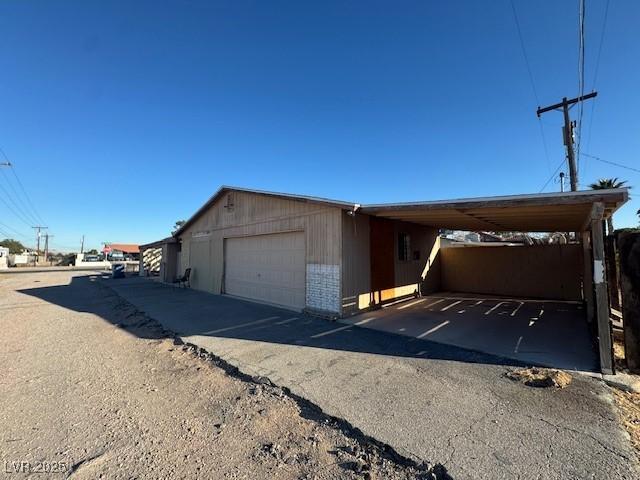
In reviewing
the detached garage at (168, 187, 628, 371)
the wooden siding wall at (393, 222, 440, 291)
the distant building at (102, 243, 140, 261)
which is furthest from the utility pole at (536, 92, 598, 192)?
the distant building at (102, 243, 140, 261)

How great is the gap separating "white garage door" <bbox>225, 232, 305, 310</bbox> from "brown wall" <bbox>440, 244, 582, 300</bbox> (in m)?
7.86

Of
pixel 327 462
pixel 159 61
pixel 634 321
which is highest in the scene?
pixel 159 61

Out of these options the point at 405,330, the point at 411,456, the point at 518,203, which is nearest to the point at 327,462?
the point at 411,456

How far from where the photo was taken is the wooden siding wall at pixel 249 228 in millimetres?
8240

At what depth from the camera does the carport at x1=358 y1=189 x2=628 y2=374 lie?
455 centimetres

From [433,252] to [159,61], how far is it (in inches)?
481

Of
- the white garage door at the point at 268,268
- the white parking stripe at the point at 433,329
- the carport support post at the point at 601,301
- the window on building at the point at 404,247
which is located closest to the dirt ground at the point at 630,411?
the carport support post at the point at 601,301

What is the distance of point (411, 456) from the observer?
2.53 m

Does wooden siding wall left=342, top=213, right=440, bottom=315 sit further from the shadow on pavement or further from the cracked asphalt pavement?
the cracked asphalt pavement

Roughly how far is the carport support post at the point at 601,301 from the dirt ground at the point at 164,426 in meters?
3.37

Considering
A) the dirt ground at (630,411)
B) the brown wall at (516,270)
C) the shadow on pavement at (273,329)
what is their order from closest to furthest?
the dirt ground at (630,411) → the shadow on pavement at (273,329) → the brown wall at (516,270)

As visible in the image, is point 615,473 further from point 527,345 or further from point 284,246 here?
point 284,246

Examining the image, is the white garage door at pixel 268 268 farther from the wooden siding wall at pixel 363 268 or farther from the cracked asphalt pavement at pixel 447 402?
the cracked asphalt pavement at pixel 447 402

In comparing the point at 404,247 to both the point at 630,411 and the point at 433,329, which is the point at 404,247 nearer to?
the point at 433,329
